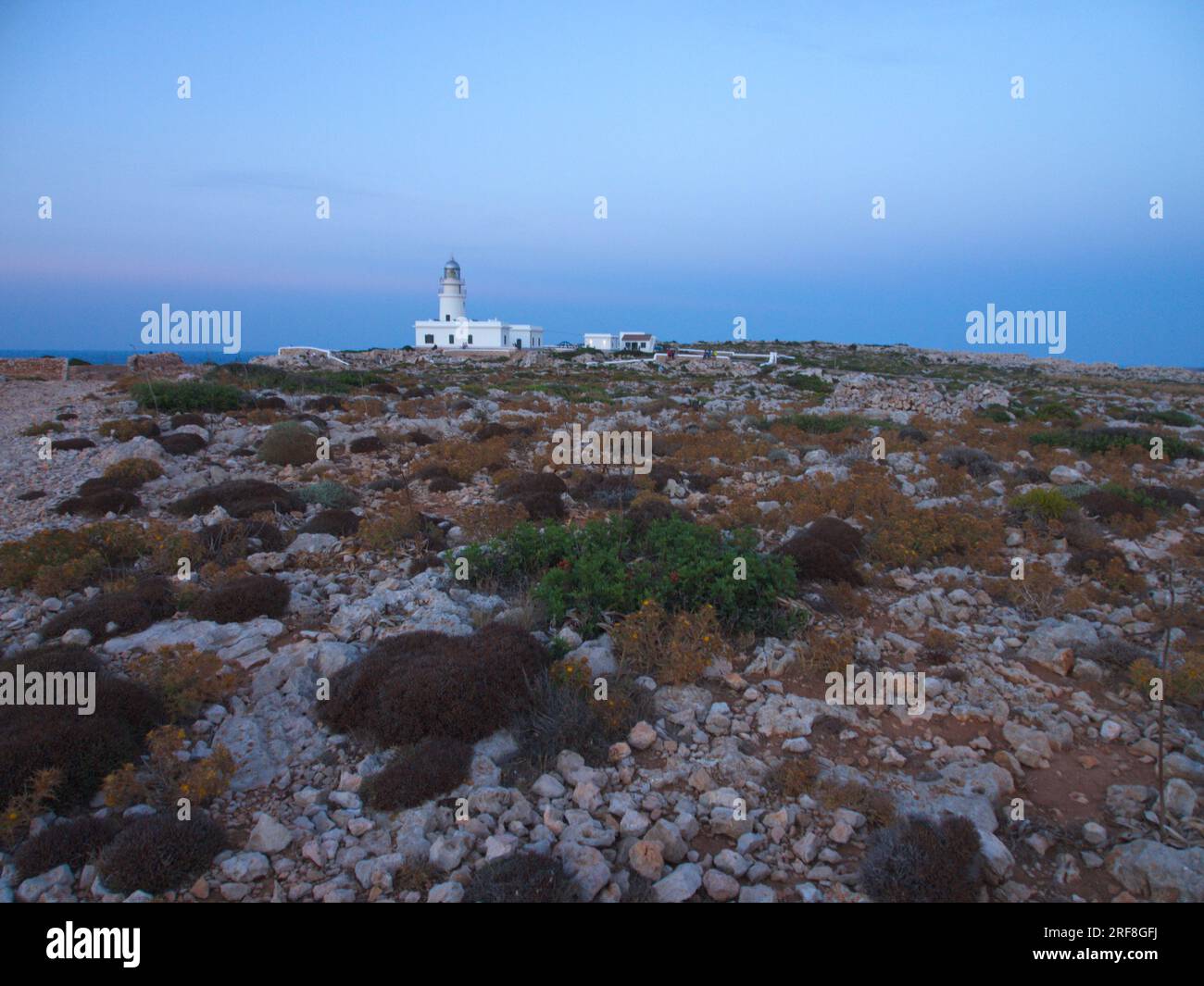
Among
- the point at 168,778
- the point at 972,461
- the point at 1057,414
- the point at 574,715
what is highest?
the point at 1057,414

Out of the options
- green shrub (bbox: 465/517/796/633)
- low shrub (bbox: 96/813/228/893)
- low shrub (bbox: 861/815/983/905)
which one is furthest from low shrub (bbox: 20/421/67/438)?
low shrub (bbox: 861/815/983/905)

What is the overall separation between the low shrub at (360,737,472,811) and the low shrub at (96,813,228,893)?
820 mm

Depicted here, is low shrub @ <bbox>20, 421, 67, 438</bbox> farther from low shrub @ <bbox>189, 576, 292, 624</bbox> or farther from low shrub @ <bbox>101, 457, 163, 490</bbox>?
low shrub @ <bbox>189, 576, 292, 624</bbox>

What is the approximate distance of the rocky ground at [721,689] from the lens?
144 inches

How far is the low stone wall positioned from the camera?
2800 centimetres

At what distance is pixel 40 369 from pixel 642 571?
3301cm

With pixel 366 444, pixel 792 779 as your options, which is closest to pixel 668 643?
pixel 792 779

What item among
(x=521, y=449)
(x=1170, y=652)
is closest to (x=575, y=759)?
(x=1170, y=652)

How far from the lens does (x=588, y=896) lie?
3443mm

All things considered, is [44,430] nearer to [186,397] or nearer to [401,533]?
[186,397]

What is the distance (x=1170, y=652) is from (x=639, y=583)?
4655mm

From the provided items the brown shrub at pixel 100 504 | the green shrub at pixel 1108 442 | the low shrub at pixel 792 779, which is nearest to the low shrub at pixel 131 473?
the brown shrub at pixel 100 504

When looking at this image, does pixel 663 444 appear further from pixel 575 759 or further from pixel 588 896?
pixel 588 896

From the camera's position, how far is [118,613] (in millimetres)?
6215
